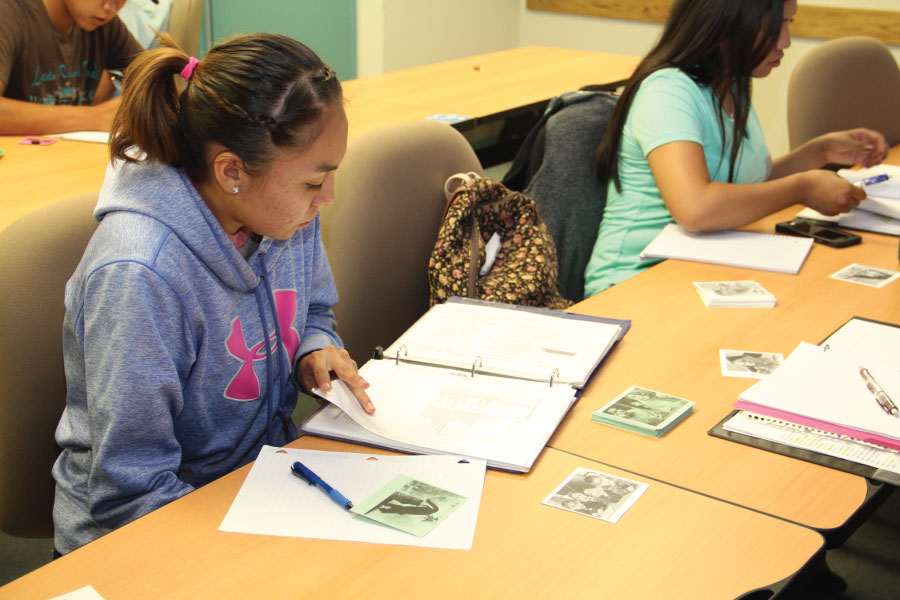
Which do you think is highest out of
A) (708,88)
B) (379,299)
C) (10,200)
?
(708,88)

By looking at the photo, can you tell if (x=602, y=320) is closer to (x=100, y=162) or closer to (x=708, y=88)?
(x=708, y=88)

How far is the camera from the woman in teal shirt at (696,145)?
185 cm

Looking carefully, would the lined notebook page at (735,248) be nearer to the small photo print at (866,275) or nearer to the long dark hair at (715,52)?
the small photo print at (866,275)

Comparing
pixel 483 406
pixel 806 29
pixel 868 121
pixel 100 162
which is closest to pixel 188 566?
pixel 483 406

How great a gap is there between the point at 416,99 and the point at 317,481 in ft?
6.95

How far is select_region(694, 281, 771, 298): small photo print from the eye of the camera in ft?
5.17

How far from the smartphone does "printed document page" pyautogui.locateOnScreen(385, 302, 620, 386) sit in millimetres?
752

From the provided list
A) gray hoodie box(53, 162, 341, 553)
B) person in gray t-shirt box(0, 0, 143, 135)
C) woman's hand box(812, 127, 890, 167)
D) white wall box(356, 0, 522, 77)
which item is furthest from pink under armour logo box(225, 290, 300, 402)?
white wall box(356, 0, 522, 77)

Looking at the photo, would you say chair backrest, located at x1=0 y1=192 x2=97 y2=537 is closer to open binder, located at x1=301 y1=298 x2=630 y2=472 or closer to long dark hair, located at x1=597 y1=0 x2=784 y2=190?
open binder, located at x1=301 y1=298 x2=630 y2=472

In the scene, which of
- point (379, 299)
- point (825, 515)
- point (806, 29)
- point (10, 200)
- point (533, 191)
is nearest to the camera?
point (825, 515)

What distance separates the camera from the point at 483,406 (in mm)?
1182

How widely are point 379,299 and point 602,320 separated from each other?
1.59ft

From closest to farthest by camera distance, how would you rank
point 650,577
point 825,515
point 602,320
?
point 650,577
point 825,515
point 602,320

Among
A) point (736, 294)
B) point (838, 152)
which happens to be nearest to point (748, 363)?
point (736, 294)
